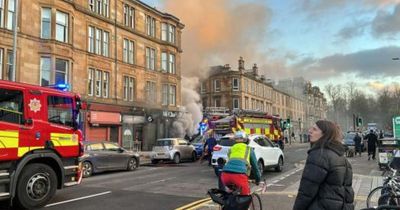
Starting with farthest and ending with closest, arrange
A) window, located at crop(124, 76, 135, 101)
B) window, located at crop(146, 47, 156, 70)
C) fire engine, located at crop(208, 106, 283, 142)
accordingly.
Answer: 1. window, located at crop(146, 47, 156, 70)
2. window, located at crop(124, 76, 135, 101)
3. fire engine, located at crop(208, 106, 283, 142)

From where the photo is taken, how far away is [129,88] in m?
36.2

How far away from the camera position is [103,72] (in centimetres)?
3316

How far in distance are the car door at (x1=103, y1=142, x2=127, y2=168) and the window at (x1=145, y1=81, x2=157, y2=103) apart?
19.5 metres

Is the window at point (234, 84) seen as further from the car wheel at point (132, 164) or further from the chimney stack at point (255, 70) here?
the car wheel at point (132, 164)

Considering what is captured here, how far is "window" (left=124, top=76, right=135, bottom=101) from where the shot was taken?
3580 cm

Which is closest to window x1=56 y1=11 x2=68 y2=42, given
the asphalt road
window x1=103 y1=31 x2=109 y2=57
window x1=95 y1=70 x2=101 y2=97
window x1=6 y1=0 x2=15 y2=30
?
window x1=6 y1=0 x2=15 y2=30

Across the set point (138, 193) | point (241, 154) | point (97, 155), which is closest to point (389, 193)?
point (241, 154)

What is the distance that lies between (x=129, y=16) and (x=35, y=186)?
95.4 ft

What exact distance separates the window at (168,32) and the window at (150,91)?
5.14 metres

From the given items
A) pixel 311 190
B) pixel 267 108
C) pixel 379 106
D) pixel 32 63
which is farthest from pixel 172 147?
pixel 379 106

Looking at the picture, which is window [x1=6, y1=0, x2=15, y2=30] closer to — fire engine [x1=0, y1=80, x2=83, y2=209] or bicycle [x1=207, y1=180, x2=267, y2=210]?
fire engine [x1=0, y1=80, x2=83, y2=209]

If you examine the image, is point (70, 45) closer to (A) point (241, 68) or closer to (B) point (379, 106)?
(A) point (241, 68)

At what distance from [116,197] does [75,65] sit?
2073 cm

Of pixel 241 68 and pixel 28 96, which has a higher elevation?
pixel 241 68
